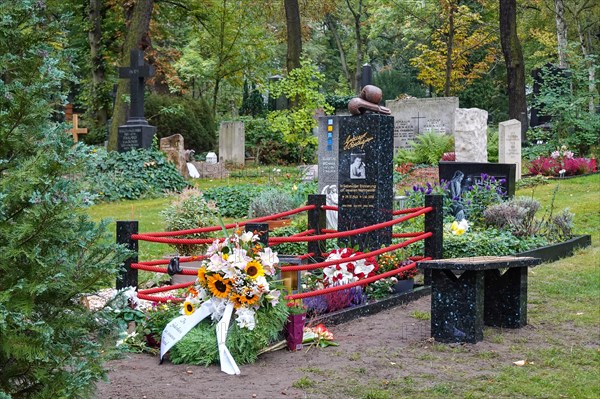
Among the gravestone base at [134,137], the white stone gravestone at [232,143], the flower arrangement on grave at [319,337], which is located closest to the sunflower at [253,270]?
the flower arrangement on grave at [319,337]

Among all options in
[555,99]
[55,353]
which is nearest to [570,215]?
[55,353]

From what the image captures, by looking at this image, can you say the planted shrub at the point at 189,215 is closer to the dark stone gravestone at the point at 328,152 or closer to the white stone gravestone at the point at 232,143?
the dark stone gravestone at the point at 328,152

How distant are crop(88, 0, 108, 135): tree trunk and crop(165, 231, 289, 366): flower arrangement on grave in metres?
27.1

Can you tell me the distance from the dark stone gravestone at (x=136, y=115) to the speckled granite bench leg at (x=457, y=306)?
1796 cm

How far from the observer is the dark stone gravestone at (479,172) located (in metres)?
16.0

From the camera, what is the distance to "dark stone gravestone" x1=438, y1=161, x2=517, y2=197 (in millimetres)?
15984

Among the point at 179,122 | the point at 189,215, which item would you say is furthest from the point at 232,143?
the point at 189,215

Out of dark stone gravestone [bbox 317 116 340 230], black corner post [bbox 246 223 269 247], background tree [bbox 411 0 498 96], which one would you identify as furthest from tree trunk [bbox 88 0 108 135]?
black corner post [bbox 246 223 269 247]

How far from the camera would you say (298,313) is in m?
7.99

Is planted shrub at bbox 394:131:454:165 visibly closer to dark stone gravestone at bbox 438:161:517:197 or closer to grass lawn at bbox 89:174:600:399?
dark stone gravestone at bbox 438:161:517:197

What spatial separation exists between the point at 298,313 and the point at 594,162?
18.2 m

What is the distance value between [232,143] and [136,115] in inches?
237

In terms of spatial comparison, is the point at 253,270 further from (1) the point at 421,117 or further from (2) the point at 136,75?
(1) the point at 421,117

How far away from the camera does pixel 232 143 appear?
105ft
